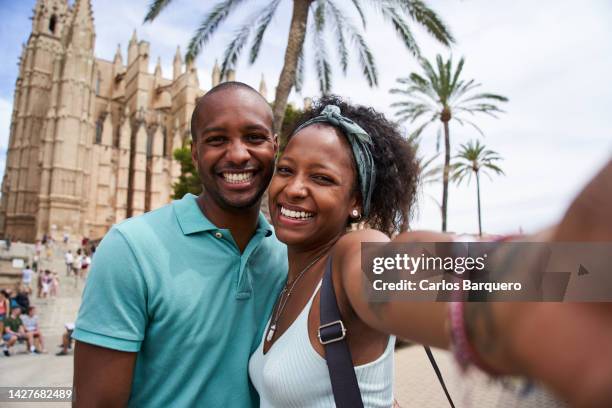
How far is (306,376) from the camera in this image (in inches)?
49.1

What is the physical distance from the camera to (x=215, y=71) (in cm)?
5081

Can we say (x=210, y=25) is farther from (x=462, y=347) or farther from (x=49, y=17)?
(x=49, y=17)

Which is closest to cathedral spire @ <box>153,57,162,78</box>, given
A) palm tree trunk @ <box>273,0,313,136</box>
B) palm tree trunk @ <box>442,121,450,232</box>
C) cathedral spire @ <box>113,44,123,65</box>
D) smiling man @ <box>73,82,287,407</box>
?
cathedral spire @ <box>113,44,123,65</box>

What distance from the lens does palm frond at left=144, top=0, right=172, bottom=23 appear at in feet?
30.1

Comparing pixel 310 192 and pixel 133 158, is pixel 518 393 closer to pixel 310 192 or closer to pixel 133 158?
pixel 310 192

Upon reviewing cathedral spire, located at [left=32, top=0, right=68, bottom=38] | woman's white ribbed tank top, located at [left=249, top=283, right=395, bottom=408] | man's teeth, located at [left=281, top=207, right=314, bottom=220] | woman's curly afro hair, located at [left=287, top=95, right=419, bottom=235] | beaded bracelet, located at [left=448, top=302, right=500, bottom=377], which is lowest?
woman's white ribbed tank top, located at [left=249, top=283, right=395, bottom=408]

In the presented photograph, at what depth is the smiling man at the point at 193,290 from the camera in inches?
62.4

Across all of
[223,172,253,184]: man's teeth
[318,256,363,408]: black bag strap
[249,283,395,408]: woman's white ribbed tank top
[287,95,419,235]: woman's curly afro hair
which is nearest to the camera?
[318,256,363,408]: black bag strap

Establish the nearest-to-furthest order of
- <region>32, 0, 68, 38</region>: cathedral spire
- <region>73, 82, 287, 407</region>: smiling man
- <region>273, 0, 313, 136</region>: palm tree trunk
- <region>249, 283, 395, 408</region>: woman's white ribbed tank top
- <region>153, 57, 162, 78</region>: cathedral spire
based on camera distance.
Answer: <region>249, 283, 395, 408</region>: woman's white ribbed tank top
<region>73, 82, 287, 407</region>: smiling man
<region>273, 0, 313, 136</region>: palm tree trunk
<region>32, 0, 68, 38</region>: cathedral spire
<region>153, 57, 162, 78</region>: cathedral spire

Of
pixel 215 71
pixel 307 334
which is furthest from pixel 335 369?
pixel 215 71

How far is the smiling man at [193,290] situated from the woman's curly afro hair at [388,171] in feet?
1.79

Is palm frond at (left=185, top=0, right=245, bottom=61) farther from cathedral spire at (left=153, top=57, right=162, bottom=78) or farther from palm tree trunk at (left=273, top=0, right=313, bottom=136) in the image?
cathedral spire at (left=153, top=57, right=162, bottom=78)

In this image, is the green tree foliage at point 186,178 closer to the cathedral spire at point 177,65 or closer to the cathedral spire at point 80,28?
the cathedral spire at point 80,28

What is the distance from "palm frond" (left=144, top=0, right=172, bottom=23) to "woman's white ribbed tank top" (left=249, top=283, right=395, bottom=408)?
9.68m
